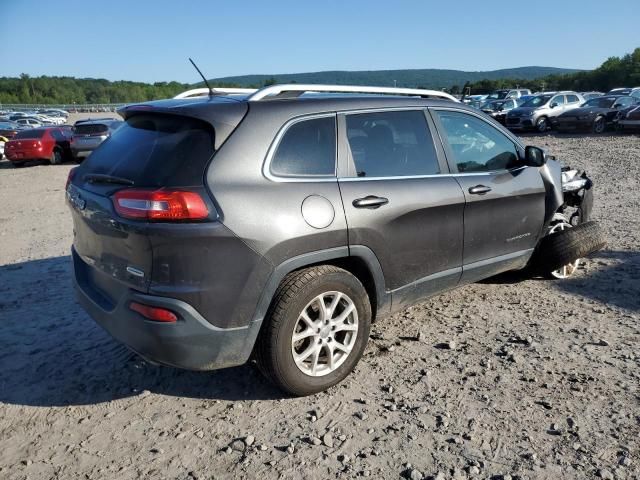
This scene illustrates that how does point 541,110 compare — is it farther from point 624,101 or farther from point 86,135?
point 86,135

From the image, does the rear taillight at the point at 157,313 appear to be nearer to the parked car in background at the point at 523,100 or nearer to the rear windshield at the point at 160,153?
the rear windshield at the point at 160,153

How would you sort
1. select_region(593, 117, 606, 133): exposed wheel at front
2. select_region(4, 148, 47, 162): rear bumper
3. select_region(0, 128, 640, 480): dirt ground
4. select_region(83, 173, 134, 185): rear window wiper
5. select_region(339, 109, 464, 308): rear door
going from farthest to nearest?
select_region(593, 117, 606, 133): exposed wheel at front → select_region(4, 148, 47, 162): rear bumper → select_region(339, 109, 464, 308): rear door → select_region(83, 173, 134, 185): rear window wiper → select_region(0, 128, 640, 480): dirt ground

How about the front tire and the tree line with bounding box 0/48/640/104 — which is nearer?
the front tire

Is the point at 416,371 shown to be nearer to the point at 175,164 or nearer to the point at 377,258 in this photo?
the point at 377,258

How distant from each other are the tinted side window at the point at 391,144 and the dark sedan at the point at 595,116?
2214 cm

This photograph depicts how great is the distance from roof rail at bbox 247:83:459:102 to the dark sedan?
70.9ft

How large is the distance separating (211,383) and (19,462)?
1.13m

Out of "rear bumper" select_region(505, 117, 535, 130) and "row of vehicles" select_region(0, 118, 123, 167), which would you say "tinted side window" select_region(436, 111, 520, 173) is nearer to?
"row of vehicles" select_region(0, 118, 123, 167)

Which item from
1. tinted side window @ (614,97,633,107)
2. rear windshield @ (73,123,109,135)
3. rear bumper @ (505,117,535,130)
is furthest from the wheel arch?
rear bumper @ (505,117,535,130)

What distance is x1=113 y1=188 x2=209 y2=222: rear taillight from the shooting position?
279cm

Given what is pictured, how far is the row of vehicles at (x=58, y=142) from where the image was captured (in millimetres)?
19109

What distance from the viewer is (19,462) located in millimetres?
2828

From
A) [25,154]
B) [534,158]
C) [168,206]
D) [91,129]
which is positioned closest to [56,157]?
[25,154]

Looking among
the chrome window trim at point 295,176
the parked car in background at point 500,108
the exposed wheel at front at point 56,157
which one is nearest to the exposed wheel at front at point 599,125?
the parked car in background at point 500,108
